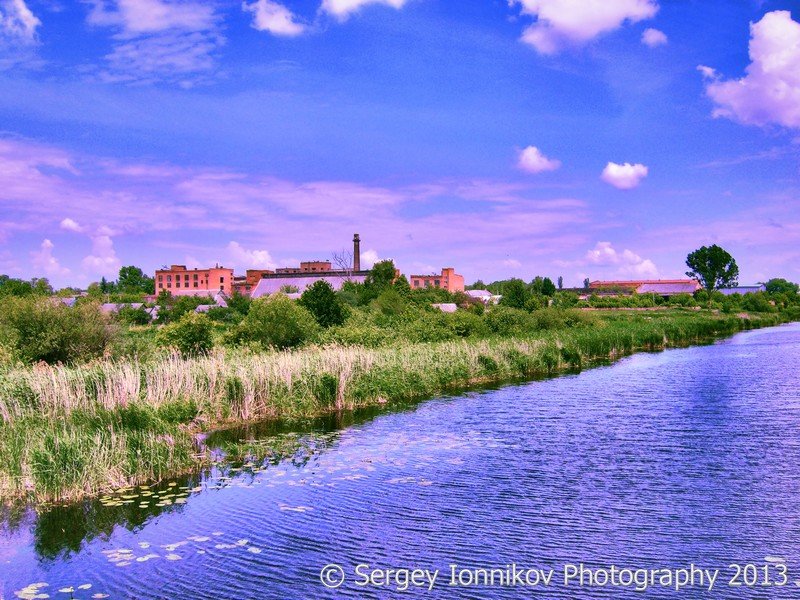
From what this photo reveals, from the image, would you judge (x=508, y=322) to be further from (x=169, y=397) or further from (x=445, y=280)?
(x=445, y=280)

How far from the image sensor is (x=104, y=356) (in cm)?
2506

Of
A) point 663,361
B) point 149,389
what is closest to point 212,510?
point 149,389

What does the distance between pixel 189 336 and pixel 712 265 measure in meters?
137

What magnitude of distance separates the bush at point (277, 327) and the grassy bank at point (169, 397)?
4504 millimetres

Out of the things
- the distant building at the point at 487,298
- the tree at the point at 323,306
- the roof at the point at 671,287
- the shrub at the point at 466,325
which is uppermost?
the roof at the point at 671,287

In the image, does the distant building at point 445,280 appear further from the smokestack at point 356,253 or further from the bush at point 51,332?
the bush at point 51,332

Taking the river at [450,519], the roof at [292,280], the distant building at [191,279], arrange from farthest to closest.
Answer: the distant building at [191,279]
the roof at [292,280]
the river at [450,519]

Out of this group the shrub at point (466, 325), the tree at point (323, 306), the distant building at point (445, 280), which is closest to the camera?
the tree at point (323, 306)

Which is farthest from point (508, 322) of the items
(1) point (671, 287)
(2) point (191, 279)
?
(2) point (191, 279)

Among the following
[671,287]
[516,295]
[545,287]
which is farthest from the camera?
[671,287]

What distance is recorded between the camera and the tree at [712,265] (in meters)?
144

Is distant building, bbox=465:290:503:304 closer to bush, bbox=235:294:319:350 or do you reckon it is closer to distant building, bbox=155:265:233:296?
bush, bbox=235:294:319:350

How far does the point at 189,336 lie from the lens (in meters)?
29.9

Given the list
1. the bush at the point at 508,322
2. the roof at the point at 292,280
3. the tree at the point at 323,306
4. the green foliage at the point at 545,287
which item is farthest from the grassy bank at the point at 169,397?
the roof at the point at 292,280
